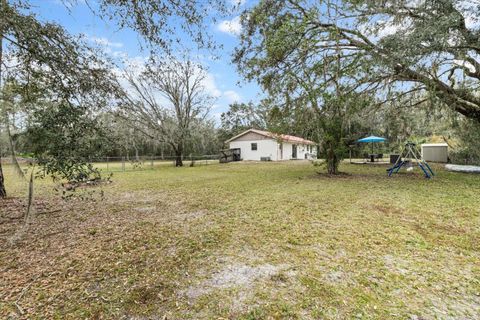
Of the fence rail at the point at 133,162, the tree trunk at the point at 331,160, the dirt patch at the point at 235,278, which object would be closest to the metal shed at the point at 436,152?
the tree trunk at the point at 331,160

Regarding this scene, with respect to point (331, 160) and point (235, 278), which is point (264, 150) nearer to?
point (331, 160)

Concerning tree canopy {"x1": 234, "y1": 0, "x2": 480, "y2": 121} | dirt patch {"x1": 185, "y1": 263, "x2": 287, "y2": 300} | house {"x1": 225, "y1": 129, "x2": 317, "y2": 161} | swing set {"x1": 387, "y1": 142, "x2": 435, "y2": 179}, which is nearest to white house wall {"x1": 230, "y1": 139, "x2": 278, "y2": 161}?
house {"x1": 225, "y1": 129, "x2": 317, "y2": 161}

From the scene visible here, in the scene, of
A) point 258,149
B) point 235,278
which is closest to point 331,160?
point 235,278

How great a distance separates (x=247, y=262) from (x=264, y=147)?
20744 millimetres

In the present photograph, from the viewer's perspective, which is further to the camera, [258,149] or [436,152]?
[258,149]

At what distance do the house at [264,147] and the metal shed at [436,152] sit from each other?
822 centimetres

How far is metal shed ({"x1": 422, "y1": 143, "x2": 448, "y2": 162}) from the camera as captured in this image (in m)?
15.7

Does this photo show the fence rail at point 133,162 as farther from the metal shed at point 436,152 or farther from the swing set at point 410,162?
the metal shed at point 436,152

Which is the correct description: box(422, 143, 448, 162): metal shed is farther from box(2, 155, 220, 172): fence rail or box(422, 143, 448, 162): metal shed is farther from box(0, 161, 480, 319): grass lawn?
box(2, 155, 220, 172): fence rail

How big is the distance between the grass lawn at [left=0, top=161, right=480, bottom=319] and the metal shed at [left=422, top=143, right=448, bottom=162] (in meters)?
13.9

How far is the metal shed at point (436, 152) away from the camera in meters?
15.7

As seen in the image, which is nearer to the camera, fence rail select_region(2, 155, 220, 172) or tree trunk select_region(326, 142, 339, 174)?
fence rail select_region(2, 155, 220, 172)

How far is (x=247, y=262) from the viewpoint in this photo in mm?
2723

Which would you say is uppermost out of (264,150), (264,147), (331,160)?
(264,147)
